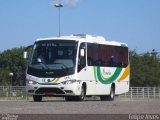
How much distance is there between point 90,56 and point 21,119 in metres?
16.2

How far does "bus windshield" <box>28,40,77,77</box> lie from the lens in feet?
91.9

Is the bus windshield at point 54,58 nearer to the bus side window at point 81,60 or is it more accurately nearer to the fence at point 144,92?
the bus side window at point 81,60

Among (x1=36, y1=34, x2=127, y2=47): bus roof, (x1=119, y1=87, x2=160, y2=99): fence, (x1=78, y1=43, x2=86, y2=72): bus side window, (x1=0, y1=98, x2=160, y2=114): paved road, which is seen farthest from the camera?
(x1=119, y1=87, x2=160, y2=99): fence

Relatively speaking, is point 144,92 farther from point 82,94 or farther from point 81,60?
point 81,60

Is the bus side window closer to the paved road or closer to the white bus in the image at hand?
the white bus

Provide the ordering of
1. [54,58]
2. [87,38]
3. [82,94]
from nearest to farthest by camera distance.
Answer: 1. [54,58]
2. [82,94]
3. [87,38]

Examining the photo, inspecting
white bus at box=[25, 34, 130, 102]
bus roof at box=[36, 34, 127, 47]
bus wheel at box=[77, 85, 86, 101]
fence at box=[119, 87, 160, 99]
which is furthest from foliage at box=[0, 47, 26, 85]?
bus wheel at box=[77, 85, 86, 101]

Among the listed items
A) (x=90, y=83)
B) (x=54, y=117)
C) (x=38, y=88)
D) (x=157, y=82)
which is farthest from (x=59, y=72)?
(x=157, y=82)

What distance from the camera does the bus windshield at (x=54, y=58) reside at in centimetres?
2800

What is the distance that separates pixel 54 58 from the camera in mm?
28141

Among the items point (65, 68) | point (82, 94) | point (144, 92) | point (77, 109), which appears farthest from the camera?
point (144, 92)

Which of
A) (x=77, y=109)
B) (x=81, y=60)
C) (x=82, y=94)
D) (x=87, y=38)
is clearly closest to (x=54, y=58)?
(x=81, y=60)

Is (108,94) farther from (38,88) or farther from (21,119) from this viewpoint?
(21,119)

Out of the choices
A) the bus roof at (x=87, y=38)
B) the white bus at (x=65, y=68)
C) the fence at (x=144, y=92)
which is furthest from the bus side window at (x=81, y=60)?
the fence at (x=144, y=92)
